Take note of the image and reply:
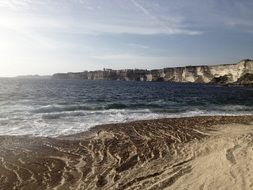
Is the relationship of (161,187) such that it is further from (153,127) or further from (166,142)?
(153,127)

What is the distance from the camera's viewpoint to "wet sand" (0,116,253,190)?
9523mm

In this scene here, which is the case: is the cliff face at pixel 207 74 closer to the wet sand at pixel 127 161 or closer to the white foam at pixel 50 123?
the white foam at pixel 50 123

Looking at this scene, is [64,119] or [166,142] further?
[64,119]

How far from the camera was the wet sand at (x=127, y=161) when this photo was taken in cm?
952

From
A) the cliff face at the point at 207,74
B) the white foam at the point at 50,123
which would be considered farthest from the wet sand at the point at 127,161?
the cliff face at the point at 207,74

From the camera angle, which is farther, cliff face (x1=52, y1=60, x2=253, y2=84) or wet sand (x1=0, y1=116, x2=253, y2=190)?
cliff face (x1=52, y1=60, x2=253, y2=84)

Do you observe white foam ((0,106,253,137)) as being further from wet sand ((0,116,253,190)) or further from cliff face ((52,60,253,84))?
cliff face ((52,60,253,84))

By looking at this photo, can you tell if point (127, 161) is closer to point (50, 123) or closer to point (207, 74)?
point (50, 123)

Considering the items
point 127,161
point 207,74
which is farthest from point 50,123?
point 207,74

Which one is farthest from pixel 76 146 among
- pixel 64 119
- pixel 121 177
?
pixel 64 119

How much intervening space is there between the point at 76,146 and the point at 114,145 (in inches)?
73.0

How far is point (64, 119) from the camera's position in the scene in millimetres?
24453

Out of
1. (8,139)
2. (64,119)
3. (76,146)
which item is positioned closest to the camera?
(76,146)

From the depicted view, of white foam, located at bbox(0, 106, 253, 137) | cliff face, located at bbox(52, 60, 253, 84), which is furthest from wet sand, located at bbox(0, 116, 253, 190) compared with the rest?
cliff face, located at bbox(52, 60, 253, 84)
